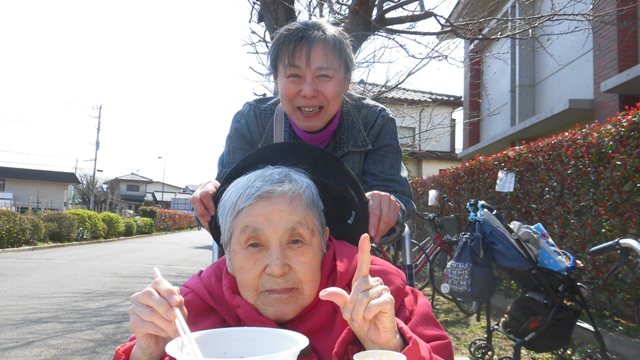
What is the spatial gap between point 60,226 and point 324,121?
72.0ft

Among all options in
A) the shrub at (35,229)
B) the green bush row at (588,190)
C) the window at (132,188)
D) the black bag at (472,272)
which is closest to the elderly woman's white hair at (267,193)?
the black bag at (472,272)

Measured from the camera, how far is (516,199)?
6.81m

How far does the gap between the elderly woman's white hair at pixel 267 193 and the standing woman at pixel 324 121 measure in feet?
0.84

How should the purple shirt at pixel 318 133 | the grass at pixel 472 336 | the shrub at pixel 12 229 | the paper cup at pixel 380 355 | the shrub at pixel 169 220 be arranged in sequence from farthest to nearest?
the shrub at pixel 169 220, the shrub at pixel 12 229, the grass at pixel 472 336, the purple shirt at pixel 318 133, the paper cup at pixel 380 355

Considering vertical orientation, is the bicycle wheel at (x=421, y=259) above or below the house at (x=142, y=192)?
below

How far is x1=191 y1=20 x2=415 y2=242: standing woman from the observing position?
89.5 inches

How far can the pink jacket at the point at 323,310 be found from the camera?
1619 mm

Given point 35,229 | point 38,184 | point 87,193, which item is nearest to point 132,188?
point 87,193

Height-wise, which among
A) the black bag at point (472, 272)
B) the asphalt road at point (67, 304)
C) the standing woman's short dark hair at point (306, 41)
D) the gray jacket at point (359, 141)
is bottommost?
the asphalt road at point (67, 304)

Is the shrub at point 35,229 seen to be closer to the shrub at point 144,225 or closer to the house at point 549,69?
the shrub at point 144,225

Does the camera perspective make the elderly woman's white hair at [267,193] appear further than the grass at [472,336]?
No

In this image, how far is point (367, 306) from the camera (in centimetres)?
132

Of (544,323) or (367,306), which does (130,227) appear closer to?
(544,323)

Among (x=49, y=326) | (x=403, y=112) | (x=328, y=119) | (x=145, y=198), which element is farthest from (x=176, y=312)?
(x=145, y=198)
